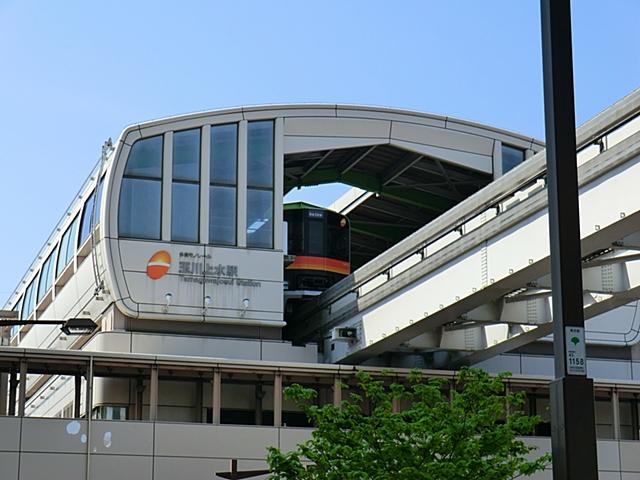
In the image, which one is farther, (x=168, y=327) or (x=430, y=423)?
(x=168, y=327)

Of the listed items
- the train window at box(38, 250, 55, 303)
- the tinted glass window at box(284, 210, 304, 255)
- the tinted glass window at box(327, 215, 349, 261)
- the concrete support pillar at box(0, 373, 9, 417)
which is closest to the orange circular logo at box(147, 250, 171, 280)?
the concrete support pillar at box(0, 373, 9, 417)

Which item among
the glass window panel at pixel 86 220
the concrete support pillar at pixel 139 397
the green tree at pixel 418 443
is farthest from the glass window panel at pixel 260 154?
the green tree at pixel 418 443

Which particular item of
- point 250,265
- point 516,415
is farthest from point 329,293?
point 516,415

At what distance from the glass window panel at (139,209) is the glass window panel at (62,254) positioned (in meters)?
9.34

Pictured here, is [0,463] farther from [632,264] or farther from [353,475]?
[632,264]

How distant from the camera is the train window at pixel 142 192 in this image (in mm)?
37406

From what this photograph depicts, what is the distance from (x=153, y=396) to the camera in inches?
1352

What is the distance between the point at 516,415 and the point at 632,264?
19.8ft

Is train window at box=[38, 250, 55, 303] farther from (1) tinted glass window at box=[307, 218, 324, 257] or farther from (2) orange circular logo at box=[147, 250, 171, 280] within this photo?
(2) orange circular logo at box=[147, 250, 171, 280]

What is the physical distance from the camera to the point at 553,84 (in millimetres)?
9281

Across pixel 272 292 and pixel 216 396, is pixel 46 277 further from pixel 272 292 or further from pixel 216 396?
pixel 216 396

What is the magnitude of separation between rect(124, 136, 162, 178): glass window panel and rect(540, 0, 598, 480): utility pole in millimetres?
29095

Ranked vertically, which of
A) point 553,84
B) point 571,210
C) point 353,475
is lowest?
point 353,475

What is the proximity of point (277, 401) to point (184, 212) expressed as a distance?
6394mm
